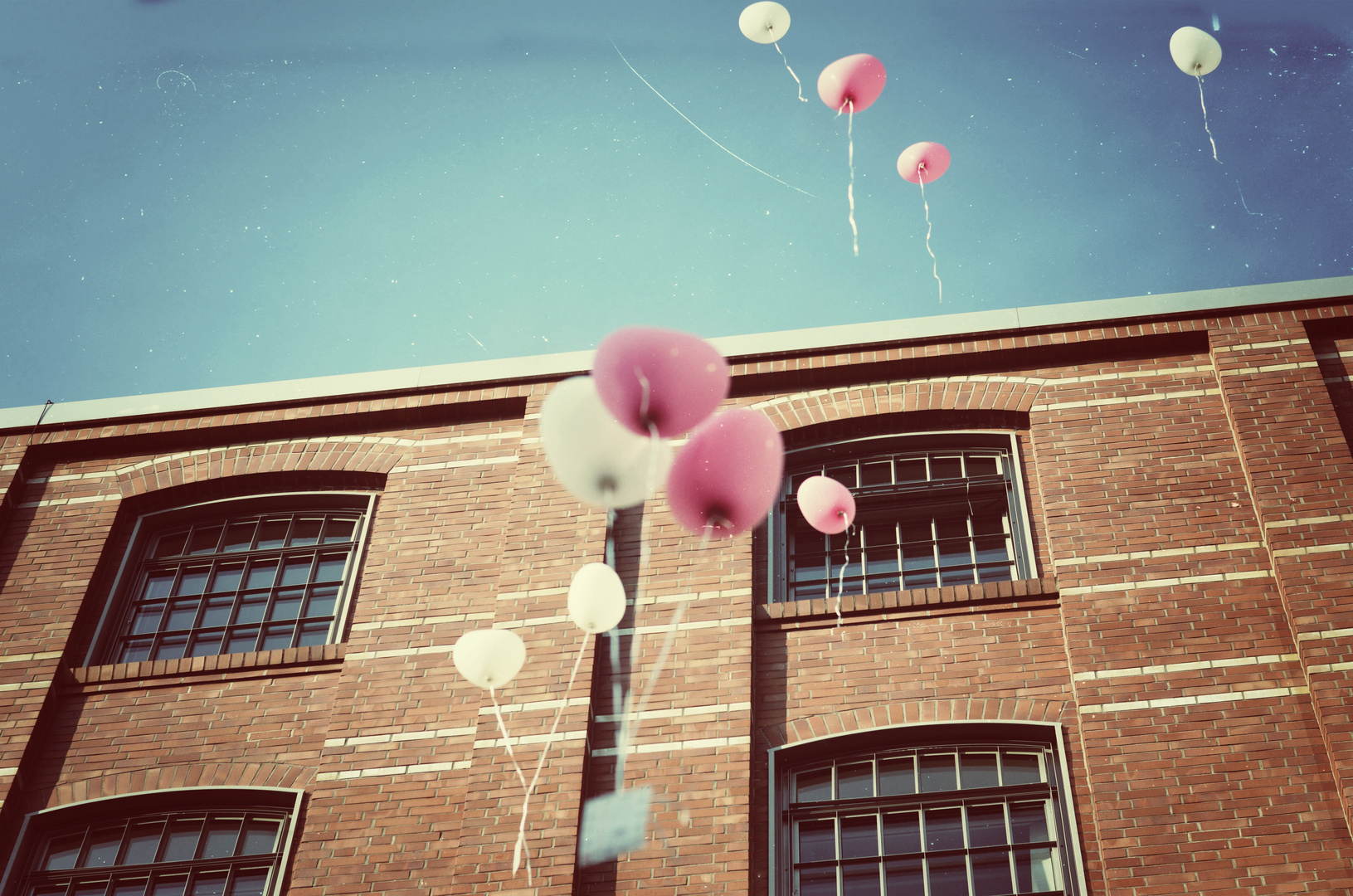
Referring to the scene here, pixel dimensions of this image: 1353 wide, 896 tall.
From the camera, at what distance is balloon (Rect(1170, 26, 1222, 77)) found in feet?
25.7

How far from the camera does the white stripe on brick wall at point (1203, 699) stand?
763cm

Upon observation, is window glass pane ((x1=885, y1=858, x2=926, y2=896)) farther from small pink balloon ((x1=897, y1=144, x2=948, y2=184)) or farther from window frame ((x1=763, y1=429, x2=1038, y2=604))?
small pink balloon ((x1=897, y1=144, x2=948, y2=184))

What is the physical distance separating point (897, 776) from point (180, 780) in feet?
16.5

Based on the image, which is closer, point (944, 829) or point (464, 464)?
point (944, 829)

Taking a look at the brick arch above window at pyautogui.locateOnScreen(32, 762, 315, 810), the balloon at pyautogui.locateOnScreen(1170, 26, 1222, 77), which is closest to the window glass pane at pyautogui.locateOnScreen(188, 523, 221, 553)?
the brick arch above window at pyautogui.locateOnScreen(32, 762, 315, 810)

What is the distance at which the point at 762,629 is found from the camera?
8.71 metres

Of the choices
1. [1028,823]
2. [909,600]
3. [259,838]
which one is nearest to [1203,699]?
[1028,823]

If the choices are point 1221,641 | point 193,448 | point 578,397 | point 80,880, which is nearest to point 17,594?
point 193,448

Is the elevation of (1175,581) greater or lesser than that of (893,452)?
lesser

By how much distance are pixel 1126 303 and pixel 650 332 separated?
5.38 meters

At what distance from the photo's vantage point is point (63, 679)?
916 cm

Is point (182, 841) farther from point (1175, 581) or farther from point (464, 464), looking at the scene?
point (1175, 581)

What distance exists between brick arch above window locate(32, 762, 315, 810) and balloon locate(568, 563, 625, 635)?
8.55ft

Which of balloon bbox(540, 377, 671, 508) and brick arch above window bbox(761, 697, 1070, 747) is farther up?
balloon bbox(540, 377, 671, 508)
